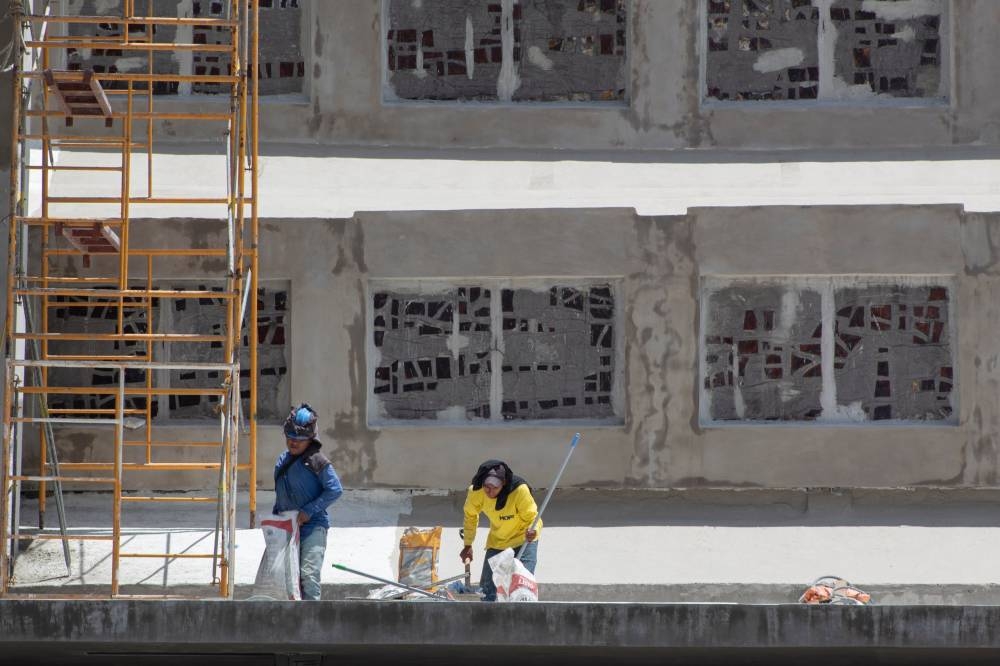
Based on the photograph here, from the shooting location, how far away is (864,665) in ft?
44.1

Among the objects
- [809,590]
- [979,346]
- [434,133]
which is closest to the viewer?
[809,590]

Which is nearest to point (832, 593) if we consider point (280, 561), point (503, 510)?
point (503, 510)

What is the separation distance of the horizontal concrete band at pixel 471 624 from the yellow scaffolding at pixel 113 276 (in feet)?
5.63

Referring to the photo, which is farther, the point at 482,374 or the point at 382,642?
the point at 482,374

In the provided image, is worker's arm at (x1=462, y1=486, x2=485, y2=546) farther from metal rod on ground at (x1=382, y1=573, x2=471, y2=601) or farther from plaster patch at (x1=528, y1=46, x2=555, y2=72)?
plaster patch at (x1=528, y1=46, x2=555, y2=72)

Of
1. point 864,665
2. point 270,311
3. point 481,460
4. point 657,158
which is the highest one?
point 657,158

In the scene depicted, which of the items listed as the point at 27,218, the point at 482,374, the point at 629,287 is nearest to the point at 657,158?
the point at 629,287

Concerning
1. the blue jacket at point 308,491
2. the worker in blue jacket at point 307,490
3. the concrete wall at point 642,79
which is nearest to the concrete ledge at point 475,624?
the worker in blue jacket at point 307,490

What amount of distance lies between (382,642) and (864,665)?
3.50 m

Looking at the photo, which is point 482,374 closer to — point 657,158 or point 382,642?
point 657,158

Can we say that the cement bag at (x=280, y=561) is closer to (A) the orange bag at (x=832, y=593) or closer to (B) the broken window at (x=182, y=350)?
(B) the broken window at (x=182, y=350)

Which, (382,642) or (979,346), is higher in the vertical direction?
(979,346)

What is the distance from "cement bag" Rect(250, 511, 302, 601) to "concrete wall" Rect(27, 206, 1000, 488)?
2.84m

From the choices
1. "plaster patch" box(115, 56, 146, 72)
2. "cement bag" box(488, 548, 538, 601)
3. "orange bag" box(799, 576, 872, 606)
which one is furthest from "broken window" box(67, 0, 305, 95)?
"orange bag" box(799, 576, 872, 606)
